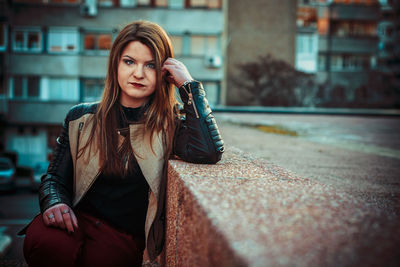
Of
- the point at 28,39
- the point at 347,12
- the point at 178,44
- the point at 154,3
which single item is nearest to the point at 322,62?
the point at 347,12

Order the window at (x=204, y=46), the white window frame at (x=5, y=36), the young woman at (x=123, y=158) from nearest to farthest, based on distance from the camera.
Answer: the young woman at (x=123, y=158) → the white window frame at (x=5, y=36) → the window at (x=204, y=46)

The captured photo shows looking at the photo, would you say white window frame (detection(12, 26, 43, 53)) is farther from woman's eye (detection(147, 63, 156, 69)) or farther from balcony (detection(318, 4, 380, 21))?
woman's eye (detection(147, 63, 156, 69))

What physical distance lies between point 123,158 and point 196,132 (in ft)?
1.49

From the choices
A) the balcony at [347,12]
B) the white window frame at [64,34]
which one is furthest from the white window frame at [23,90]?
the balcony at [347,12]

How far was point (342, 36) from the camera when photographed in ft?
117

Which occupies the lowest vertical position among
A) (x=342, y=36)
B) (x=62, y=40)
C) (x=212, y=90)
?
(x=212, y=90)

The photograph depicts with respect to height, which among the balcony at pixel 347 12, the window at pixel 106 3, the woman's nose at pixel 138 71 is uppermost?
the balcony at pixel 347 12

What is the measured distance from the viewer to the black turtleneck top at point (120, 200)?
222 centimetres

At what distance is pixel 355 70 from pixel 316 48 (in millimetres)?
4175

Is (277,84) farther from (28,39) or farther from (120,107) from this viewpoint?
(120,107)

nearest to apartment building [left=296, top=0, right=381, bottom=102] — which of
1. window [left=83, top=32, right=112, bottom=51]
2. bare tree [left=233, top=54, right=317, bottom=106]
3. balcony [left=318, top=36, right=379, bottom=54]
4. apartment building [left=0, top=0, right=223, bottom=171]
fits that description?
balcony [left=318, top=36, right=379, bottom=54]

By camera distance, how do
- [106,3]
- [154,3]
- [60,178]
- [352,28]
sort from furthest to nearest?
[352,28]
[154,3]
[106,3]
[60,178]

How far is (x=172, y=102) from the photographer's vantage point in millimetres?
2545

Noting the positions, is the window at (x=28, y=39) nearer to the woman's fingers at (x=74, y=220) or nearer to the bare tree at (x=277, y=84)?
the bare tree at (x=277, y=84)
